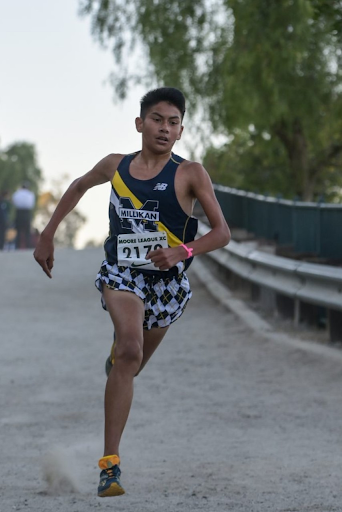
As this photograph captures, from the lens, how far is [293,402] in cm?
836

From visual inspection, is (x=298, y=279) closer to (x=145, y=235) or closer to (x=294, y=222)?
(x=294, y=222)

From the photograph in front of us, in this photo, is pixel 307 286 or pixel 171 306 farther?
pixel 307 286

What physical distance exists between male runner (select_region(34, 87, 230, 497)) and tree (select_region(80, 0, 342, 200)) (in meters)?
16.2

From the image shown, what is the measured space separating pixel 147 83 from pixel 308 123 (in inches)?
138

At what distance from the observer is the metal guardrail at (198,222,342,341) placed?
33.5ft

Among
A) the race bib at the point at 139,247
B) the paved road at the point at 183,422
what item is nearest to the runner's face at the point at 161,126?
the race bib at the point at 139,247

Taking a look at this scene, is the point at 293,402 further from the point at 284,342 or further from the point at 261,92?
the point at 261,92

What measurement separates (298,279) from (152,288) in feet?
19.5

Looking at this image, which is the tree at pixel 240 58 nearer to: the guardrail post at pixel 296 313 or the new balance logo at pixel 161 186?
the guardrail post at pixel 296 313

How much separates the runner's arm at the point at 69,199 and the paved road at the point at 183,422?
107 cm

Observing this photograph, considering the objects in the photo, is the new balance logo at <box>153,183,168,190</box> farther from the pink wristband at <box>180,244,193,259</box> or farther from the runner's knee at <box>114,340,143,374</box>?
the runner's knee at <box>114,340,143,374</box>

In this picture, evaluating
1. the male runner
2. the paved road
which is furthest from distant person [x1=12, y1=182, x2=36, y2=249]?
Result: the male runner

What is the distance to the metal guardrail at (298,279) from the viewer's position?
10203 mm

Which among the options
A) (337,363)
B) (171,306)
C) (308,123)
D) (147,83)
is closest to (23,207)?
(147,83)
